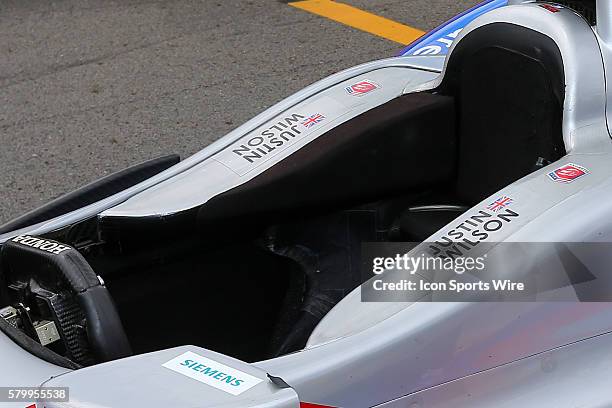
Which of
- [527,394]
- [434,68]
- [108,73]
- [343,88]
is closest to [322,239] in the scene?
[343,88]

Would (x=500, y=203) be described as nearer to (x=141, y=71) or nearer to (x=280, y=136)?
(x=280, y=136)

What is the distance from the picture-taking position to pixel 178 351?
2.26 metres

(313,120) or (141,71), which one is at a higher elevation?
(313,120)

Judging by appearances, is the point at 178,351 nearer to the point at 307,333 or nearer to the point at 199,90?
the point at 307,333

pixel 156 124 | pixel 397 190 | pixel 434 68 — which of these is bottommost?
pixel 156 124

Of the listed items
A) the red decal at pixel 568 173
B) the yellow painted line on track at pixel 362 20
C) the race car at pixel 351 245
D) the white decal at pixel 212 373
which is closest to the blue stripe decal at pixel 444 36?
the race car at pixel 351 245

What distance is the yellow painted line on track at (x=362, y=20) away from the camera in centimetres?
630

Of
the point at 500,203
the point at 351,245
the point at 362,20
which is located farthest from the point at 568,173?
the point at 362,20

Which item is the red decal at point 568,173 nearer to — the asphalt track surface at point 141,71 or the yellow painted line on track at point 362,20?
the asphalt track surface at point 141,71

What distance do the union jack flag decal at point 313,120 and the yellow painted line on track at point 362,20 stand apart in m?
2.97

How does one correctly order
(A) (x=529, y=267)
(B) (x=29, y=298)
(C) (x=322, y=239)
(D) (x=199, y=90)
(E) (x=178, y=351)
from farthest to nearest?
(D) (x=199, y=90)
(C) (x=322, y=239)
(B) (x=29, y=298)
(A) (x=529, y=267)
(E) (x=178, y=351)

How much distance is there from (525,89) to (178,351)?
1.32m

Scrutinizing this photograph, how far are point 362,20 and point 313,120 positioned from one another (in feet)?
11.6

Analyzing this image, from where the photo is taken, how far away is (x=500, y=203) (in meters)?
2.62
